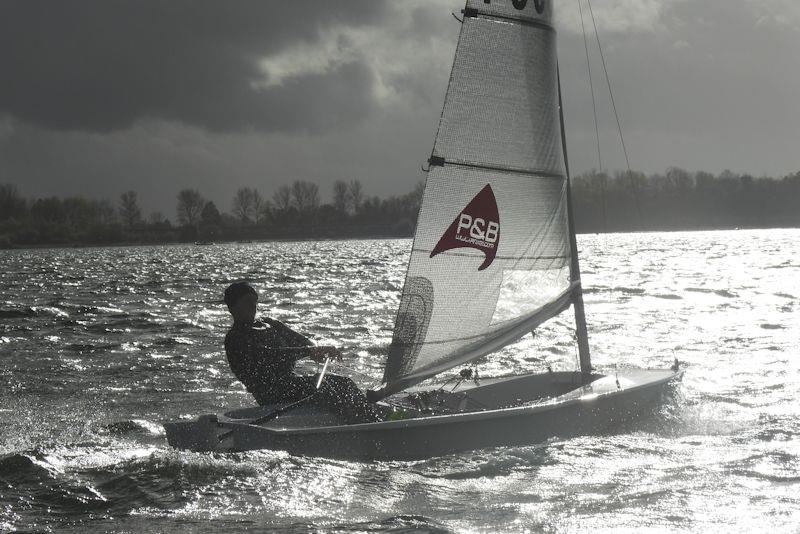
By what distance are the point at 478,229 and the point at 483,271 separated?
40 centimetres

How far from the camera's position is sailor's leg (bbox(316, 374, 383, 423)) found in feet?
25.0

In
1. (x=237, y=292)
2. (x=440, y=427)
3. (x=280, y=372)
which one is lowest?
(x=440, y=427)

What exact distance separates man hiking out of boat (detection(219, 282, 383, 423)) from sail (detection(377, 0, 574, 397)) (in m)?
0.31

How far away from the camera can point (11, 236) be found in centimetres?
14625

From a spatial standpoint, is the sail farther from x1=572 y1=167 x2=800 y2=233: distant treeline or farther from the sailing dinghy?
x1=572 y1=167 x2=800 y2=233: distant treeline

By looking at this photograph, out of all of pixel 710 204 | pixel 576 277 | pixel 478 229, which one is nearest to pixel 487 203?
pixel 478 229

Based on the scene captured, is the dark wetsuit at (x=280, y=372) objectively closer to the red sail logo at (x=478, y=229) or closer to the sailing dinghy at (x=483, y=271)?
the sailing dinghy at (x=483, y=271)

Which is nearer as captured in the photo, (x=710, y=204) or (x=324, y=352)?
(x=324, y=352)

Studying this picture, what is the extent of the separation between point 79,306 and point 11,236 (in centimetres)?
13401

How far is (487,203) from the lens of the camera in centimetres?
812

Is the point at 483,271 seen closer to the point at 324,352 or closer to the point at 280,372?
the point at 324,352

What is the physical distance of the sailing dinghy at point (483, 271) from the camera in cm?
741

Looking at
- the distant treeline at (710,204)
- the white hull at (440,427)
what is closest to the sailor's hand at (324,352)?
the white hull at (440,427)

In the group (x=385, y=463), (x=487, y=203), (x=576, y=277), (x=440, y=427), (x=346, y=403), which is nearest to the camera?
(x=385, y=463)
